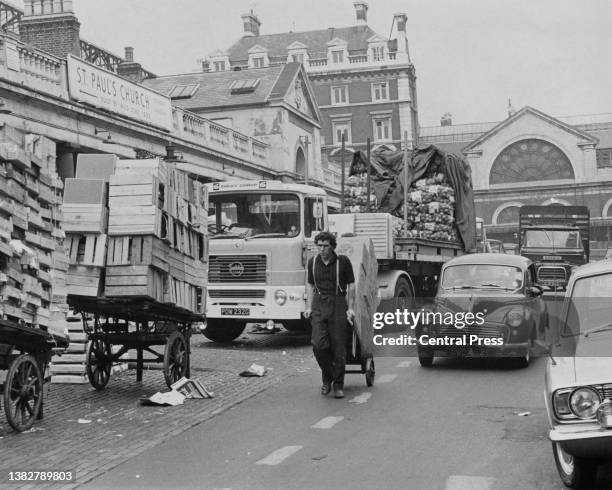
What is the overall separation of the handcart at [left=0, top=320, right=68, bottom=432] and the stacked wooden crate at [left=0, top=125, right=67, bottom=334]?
12 centimetres

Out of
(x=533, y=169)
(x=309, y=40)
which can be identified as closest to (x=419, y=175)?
(x=533, y=169)

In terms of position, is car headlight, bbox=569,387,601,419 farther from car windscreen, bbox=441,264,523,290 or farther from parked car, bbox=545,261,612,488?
car windscreen, bbox=441,264,523,290

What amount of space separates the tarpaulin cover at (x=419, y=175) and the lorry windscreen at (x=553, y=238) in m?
14.7

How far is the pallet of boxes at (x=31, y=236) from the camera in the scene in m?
9.06

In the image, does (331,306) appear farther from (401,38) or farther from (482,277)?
(401,38)

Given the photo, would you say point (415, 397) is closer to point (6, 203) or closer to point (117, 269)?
point (117, 269)

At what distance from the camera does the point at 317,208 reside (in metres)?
17.7

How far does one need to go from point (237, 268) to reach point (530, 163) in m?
75.7

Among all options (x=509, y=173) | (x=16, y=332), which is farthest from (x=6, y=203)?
(x=509, y=173)

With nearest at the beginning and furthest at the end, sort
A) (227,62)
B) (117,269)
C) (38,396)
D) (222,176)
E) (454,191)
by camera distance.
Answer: (38,396), (117,269), (454,191), (222,176), (227,62)

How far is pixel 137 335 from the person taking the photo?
12117 millimetres

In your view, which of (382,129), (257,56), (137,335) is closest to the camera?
(137,335)

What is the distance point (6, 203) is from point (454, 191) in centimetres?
1687

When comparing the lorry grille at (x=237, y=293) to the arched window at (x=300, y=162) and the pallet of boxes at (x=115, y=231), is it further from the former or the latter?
the arched window at (x=300, y=162)
